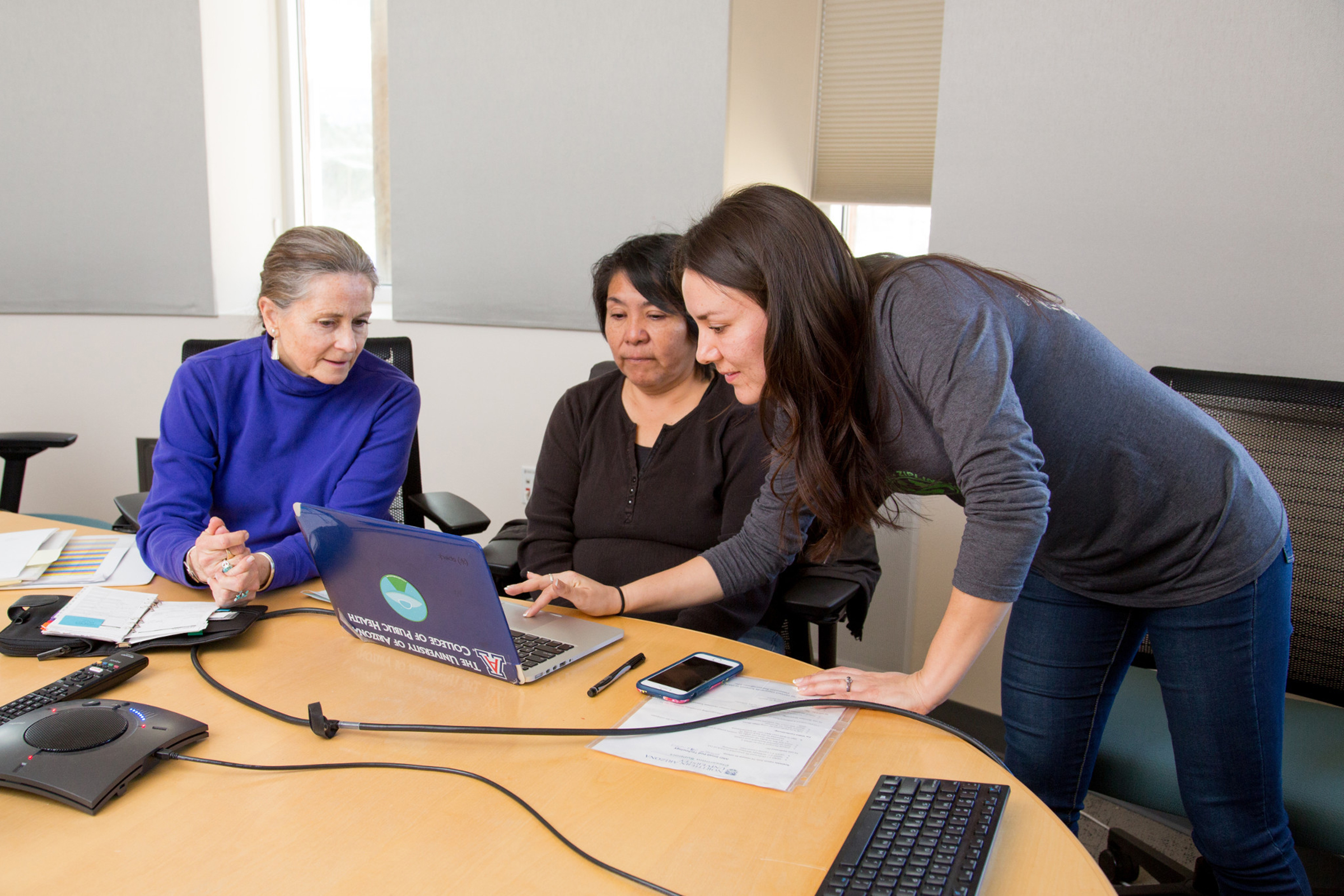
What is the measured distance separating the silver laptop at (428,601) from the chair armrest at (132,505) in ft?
2.65

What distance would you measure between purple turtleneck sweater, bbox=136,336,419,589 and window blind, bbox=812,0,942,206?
164cm

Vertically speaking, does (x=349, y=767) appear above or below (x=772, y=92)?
below

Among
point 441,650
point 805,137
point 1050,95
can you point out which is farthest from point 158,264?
point 1050,95

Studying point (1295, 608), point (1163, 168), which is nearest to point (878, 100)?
point (1163, 168)

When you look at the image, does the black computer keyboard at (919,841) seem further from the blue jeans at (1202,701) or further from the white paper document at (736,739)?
the blue jeans at (1202,701)

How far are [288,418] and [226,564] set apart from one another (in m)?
0.40

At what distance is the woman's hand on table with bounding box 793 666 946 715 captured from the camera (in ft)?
3.55

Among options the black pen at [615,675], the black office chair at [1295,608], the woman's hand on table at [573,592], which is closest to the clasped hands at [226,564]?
the woman's hand on table at [573,592]

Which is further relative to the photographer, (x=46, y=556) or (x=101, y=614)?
(x=46, y=556)

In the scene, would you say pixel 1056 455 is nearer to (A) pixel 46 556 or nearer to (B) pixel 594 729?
(B) pixel 594 729

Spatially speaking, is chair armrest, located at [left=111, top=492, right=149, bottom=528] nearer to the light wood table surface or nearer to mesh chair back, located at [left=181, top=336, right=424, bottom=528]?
mesh chair back, located at [left=181, top=336, right=424, bottom=528]

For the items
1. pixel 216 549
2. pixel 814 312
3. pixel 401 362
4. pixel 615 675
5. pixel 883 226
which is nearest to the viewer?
pixel 814 312

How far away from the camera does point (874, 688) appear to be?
1.11 metres

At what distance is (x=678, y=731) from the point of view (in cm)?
104
